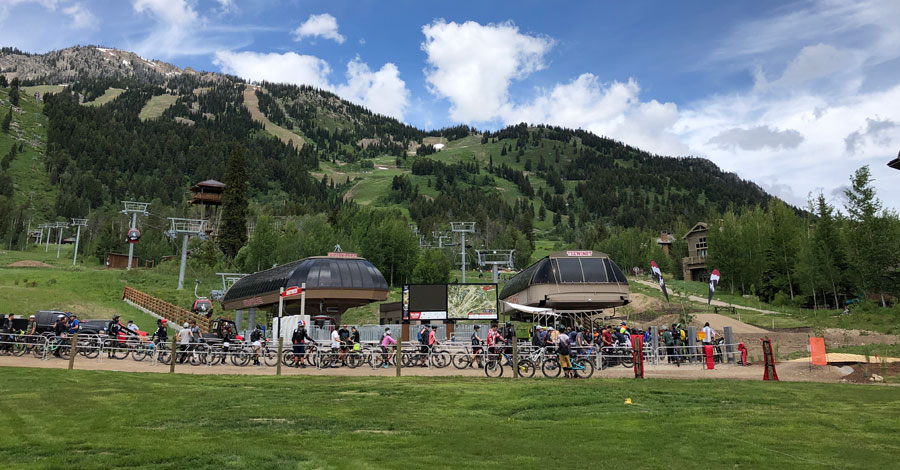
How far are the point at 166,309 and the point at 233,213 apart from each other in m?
56.3

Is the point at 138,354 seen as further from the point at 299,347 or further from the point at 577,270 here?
the point at 577,270

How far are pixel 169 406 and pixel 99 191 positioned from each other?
19233 cm

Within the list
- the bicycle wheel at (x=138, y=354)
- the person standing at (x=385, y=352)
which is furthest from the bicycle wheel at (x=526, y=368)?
the bicycle wheel at (x=138, y=354)

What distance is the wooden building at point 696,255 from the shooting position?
114 meters

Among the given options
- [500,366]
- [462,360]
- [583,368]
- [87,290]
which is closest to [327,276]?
[462,360]

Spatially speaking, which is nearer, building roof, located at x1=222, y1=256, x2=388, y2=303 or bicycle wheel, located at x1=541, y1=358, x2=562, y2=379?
bicycle wheel, located at x1=541, y1=358, x2=562, y2=379

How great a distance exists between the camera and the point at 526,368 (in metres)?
23.0

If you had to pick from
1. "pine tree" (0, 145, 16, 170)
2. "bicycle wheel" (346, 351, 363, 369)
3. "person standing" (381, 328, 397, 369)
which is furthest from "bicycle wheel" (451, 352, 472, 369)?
"pine tree" (0, 145, 16, 170)

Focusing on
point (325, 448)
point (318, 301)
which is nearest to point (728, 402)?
point (325, 448)

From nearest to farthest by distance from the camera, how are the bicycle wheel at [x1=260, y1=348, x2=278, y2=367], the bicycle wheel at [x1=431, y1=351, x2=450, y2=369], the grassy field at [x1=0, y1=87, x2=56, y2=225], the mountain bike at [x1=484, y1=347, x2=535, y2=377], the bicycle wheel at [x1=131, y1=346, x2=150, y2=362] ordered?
the mountain bike at [x1=484, y1=347, x2=535, y2=377] → the bicycle wheel at [x1=431, y1=351, x2=450, y2=369] → the bicycle wheel at [x1=260, y1=348, x2=278, y2=367] → the bicycle wheel at [x1=131, y1=346, x2=150, y2=362] → the grassy field at [x1=0, y1=87, x2=56, y2=225]

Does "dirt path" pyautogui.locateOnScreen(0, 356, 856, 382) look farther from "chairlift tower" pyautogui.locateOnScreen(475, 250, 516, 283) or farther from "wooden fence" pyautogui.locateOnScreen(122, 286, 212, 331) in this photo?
"chairlift tower" pyautogui.locateOnScreen(475, 250, 516, 283)

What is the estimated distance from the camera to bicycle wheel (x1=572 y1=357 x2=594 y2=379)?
21734mm

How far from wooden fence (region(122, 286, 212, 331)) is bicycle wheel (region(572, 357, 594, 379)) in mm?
33305

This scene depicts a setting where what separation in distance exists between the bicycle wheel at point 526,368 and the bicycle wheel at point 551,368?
589mm
